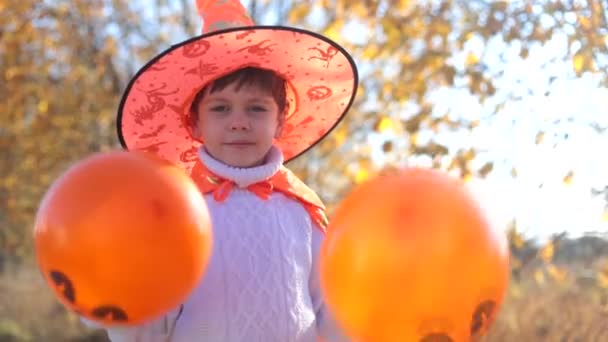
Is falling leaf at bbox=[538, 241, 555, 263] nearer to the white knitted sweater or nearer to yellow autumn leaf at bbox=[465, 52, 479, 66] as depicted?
yellow autumn leaf at bbox=[465, 52, 479, 66]

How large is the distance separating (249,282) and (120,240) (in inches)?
23.7

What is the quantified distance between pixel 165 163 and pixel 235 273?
1.58 feet

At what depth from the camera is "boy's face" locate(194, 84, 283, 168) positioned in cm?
242

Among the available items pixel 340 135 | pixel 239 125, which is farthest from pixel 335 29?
pixel 239 125

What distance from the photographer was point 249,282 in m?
2.31

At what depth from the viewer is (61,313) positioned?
9.69m

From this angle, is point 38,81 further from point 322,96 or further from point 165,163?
point 165,163

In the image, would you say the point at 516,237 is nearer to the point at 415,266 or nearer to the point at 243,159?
the point at 243,159

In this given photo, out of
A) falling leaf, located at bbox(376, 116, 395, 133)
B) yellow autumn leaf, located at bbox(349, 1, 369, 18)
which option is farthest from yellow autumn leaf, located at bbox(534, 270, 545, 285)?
yellow autumn leaf, located at bbox(349, 1, 369, 18)

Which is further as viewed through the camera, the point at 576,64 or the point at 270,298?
the point at 576,64

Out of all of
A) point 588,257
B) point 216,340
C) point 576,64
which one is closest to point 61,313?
point 588,257

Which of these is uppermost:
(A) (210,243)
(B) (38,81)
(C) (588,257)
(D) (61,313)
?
(A) (210,243)

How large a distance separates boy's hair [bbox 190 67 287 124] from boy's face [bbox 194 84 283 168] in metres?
0.01

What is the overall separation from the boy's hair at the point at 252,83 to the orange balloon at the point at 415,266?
75cm
